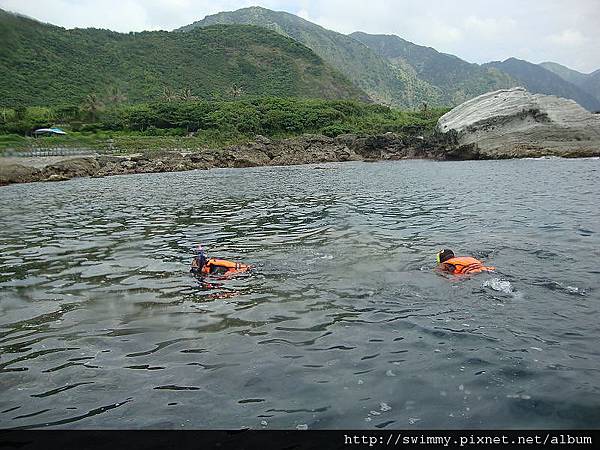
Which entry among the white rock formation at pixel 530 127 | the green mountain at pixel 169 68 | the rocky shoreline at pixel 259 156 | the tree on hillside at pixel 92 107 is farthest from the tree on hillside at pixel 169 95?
the white rock formation at pixel 530 127

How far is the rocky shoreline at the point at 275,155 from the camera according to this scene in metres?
50.9

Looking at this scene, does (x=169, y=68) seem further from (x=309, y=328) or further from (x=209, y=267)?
(x=309, y=328)

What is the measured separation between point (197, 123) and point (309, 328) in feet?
272

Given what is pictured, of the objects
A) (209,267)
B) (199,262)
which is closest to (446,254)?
(209,267)

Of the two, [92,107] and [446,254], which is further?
[92,107]

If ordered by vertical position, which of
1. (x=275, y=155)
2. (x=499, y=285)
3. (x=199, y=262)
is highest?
(x=275, y=155)

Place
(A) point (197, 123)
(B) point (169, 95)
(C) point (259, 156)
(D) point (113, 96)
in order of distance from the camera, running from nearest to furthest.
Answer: (C) point (259, 156)
(A) point (197, 123)
(D) point (113, 96)
(B) point (169, 95)

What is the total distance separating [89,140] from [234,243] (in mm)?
63520

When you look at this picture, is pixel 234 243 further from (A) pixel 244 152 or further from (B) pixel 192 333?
(A) pixel 244 152

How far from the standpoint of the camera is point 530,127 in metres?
57.7

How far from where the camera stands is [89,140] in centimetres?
A: 6950

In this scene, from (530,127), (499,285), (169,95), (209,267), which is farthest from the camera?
(169,95)

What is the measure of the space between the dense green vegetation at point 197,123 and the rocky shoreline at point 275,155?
9701 millimetres
